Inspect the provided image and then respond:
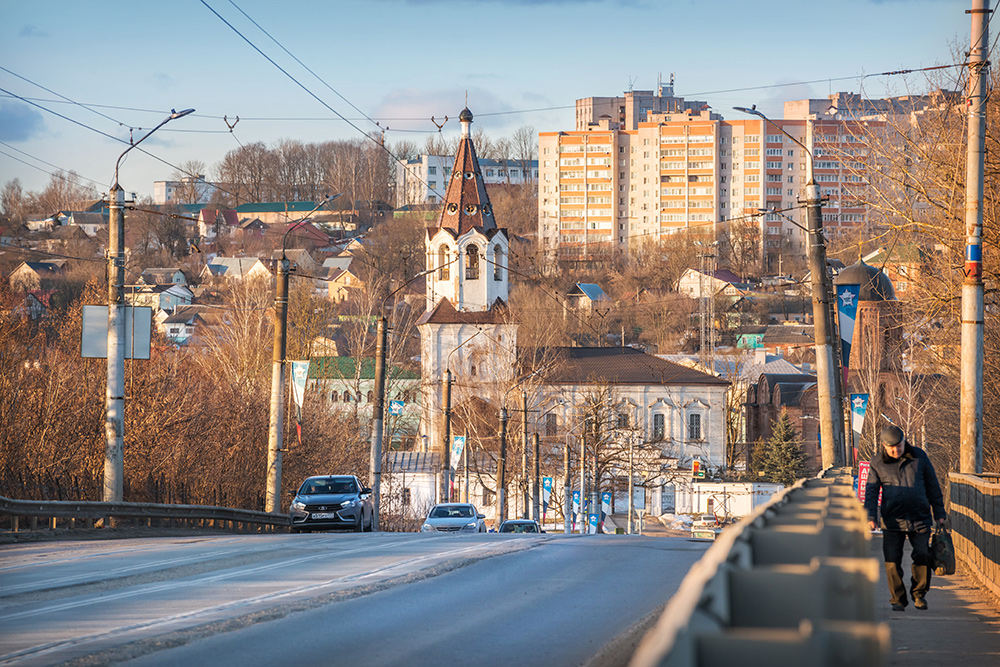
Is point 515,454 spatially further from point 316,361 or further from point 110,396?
point 110,396

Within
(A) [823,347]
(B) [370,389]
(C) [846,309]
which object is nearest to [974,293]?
(A) [823,347]

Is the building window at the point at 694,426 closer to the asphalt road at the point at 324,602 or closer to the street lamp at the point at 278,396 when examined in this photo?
the street lamp at the point at 278,396

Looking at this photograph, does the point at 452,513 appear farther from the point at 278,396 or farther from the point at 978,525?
the point at 978,525

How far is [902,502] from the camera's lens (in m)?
11.2

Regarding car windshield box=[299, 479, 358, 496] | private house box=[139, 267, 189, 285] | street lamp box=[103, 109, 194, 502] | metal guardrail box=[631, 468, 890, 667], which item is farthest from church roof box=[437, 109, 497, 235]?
metal guardrail box=[631, 468, 890, 667]

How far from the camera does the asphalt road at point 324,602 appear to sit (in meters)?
8.66

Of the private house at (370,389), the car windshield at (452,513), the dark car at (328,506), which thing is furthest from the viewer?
the private house at (370,389)

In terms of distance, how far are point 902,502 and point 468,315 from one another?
257 feet

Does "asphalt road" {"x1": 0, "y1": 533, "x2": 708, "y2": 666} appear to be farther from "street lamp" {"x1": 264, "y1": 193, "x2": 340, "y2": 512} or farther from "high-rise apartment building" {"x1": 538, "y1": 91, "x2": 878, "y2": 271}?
"high-rise apartment building" {"x1": 538, "y1": 91, "x2": 878, "y2": 271}

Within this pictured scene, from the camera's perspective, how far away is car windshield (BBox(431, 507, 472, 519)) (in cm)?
3296

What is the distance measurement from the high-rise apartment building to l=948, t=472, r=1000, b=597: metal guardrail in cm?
15814

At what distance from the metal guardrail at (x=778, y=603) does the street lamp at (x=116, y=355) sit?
18.6 meters

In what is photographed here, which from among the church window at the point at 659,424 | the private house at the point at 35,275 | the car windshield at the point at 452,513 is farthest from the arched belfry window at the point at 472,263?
the car windshield at the point at 452,513

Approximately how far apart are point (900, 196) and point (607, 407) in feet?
171
